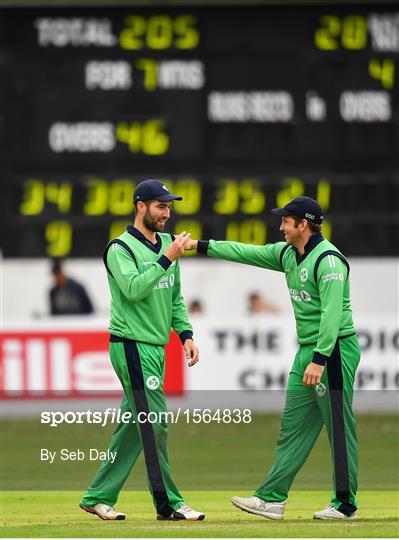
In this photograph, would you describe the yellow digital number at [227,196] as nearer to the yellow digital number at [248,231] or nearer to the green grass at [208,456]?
the yellow digital number at [248,231]

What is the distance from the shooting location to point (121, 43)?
16.9 metres

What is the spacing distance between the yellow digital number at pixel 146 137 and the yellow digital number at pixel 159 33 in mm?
901

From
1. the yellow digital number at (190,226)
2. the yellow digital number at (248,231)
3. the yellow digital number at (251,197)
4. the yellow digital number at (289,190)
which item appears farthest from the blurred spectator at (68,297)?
the yellow digital number at (289,190)

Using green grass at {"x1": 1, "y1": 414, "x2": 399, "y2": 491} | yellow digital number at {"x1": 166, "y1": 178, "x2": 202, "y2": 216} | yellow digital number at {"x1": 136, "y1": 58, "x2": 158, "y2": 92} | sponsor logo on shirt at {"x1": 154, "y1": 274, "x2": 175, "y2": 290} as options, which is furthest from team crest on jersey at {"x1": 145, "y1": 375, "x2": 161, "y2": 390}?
yellow digital number at {"x1": 136, "y1": 58, "x2": 158, "y2": 92}

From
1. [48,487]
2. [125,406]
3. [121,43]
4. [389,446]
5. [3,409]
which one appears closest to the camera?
[125,406]

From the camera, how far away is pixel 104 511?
297 inches

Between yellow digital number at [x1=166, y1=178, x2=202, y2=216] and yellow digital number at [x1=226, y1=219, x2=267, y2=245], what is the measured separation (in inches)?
18.6

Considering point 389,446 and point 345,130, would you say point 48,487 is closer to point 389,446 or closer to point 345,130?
point 389,446

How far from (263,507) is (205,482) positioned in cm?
242

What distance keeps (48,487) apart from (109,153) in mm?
7949

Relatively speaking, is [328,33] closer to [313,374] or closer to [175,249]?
Answer: [175,249]

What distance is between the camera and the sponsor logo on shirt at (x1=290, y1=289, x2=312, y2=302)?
24.7 ft

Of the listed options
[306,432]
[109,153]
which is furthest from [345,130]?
[306,432]

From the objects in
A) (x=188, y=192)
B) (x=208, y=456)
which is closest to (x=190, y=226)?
(x=188, y=192)
